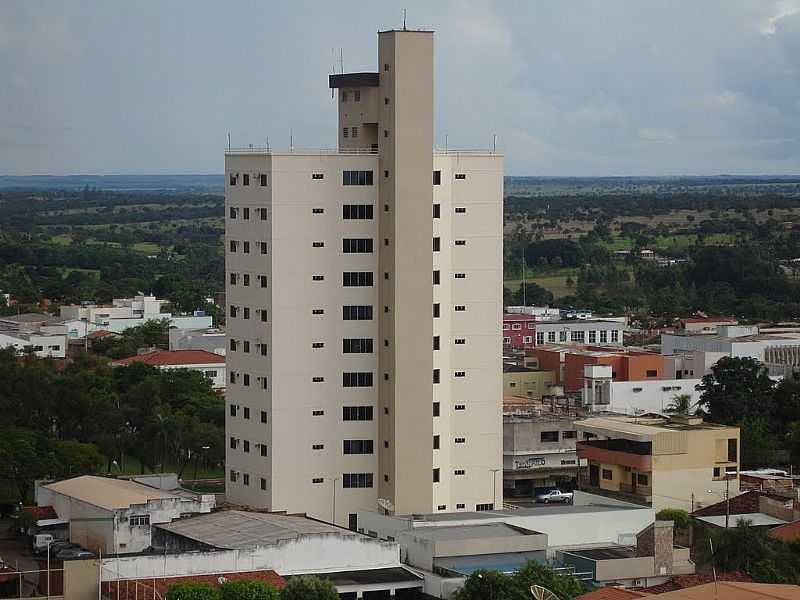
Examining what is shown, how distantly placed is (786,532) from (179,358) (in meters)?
41.4

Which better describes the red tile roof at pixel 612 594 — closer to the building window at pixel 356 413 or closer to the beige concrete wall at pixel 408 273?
the beige concrete wall at pixel 408 273

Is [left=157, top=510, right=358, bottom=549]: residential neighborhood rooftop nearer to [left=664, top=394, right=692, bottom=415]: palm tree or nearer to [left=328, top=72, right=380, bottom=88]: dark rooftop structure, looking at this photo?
[left=328, top=72, right=380, bottom=88]: dark rooftop structure

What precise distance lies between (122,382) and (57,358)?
733 inches

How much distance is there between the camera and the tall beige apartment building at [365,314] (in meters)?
47.4

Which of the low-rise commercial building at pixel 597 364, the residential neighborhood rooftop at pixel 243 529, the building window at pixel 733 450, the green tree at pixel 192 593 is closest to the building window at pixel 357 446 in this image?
the residential neighborhood rooftop at pixel 243 529

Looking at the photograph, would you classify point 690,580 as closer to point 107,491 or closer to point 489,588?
point 489,588

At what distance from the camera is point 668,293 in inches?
4916

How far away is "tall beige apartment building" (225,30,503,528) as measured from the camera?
4741 cm

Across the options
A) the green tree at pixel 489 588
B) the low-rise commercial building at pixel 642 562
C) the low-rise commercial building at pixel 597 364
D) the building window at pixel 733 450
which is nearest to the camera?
the green tree at pixel 489 588

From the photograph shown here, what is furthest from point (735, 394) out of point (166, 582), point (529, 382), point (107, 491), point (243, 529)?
point (166, 582)

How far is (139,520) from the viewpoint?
Result: 42.1 metres

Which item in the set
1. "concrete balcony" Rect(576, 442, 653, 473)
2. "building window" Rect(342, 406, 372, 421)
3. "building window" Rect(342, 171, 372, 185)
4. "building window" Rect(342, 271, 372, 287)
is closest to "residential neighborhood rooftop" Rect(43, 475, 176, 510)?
"building window" Rect(342, 406, 372, 421)

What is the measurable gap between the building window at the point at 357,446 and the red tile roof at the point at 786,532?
1027 centimetres

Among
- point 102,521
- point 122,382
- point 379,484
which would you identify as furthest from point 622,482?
point 122,382
